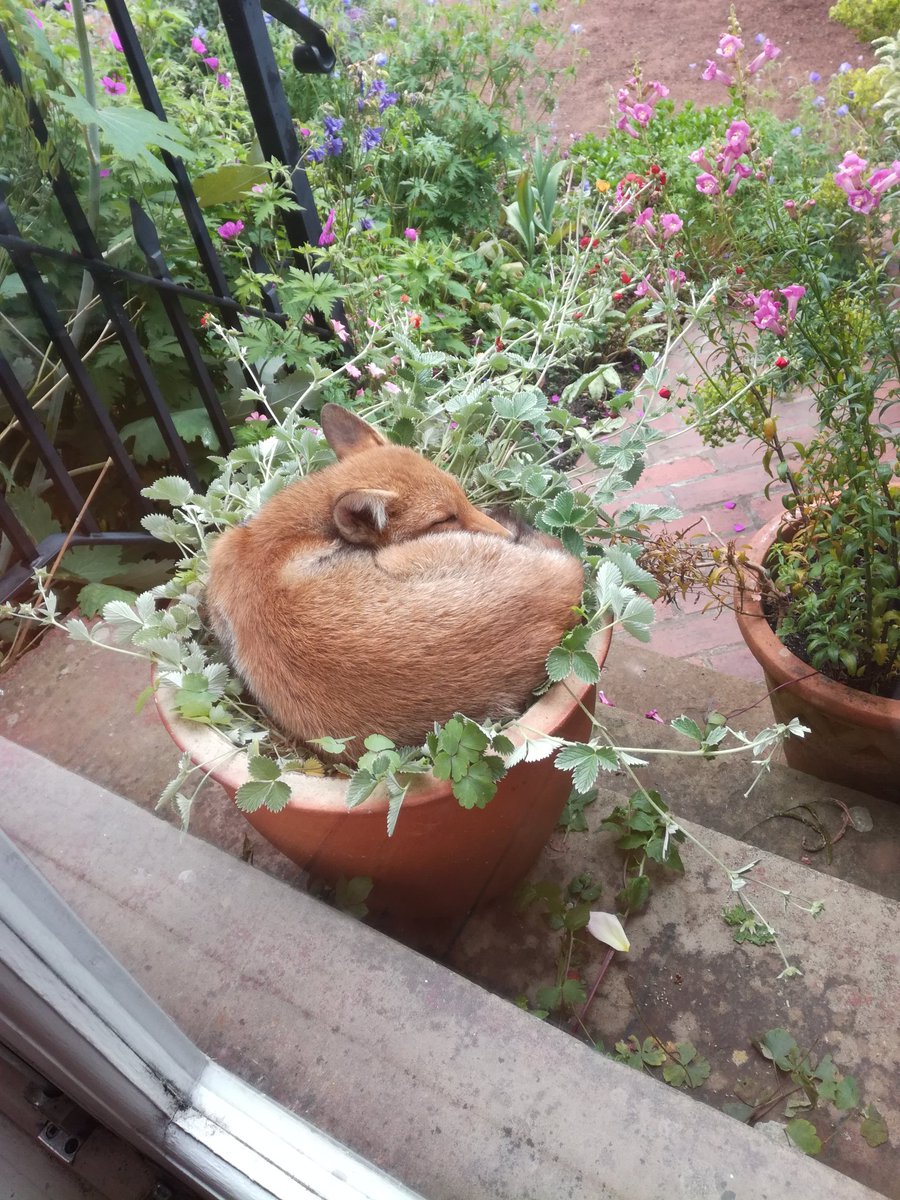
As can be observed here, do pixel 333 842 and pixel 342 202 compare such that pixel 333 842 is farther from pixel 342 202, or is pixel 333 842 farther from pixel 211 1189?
pixel 342 202

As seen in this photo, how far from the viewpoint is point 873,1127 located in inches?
55.8

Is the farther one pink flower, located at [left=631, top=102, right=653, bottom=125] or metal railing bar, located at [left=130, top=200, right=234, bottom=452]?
pink flower, located at [left=631, top=102, right=653, bottom=125]

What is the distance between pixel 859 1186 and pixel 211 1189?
89 cm

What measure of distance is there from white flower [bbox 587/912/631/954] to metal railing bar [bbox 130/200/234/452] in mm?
1752

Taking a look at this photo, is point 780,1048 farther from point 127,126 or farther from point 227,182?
point 227,182

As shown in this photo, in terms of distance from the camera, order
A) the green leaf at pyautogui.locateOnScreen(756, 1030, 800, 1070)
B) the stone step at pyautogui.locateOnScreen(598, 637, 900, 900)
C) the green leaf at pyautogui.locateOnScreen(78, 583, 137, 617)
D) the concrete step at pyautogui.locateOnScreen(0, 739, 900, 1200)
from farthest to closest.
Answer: the green leaf at pyautogui.locateOnScreen(78, 583, 137, 617), the stone step at pyautogui.locateOnScreen(598, 637, 900, 900), the green leaf at pyautogui.locateOnScreen(756, 1030, 800, 1070), the concrete step at pyautogui.locateOnScreen(0, 739, 900, 1200)

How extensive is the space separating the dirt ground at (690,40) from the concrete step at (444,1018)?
1.93 metres

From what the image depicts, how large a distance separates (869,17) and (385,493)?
1.37 metres

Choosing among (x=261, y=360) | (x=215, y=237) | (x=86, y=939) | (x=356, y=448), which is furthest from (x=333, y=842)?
(x=215, y=237)

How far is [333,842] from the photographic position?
147cm

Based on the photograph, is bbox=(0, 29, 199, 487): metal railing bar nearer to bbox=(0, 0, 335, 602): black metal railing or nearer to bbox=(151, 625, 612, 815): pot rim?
bbox=(0, 0, 335, 602): black metal railing

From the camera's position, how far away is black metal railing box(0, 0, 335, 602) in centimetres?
187

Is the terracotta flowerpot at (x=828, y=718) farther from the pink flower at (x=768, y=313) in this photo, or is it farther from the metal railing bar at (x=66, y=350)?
the metal railing bar at (x=66, y=350)

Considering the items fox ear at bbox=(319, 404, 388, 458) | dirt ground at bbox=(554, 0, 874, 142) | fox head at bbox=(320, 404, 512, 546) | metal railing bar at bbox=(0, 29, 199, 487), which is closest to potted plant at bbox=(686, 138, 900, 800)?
dirt ground at bbox=(554, 0, 874, 142)
